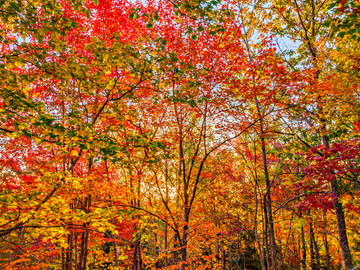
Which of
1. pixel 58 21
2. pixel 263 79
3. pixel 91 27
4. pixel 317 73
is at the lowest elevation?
pixel 58 21

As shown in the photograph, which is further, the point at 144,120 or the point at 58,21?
the point at 144,120

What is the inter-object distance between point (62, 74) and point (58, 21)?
0.92 m

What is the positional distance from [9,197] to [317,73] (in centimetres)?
947

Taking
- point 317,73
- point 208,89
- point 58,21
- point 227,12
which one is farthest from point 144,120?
point 317,73

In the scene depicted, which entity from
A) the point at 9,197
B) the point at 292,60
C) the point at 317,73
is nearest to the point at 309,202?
the point at 317,73

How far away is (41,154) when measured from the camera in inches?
335

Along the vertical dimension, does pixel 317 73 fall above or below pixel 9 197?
above

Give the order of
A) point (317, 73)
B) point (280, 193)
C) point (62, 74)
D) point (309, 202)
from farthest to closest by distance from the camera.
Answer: point (280, 193) < point (317, 73) < point (309, 202) < point (62, 74)

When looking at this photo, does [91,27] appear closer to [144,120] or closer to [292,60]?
[144,120]

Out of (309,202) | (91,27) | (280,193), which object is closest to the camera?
(309,202)

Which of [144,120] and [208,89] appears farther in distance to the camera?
[144,120]

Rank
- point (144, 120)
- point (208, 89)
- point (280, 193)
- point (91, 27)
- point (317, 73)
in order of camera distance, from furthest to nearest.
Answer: point (280, 193)
point (91, 27)
point (144, 120)
point (317, 73)
point (208, 89)

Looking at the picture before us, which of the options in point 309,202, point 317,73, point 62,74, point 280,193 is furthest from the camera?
point 280,193

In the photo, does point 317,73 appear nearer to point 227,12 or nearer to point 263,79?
point 263,79
